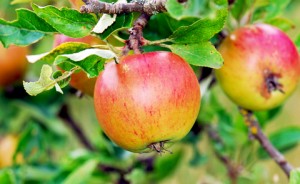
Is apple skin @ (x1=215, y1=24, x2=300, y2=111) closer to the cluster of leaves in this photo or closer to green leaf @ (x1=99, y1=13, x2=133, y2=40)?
the cluster of leaves

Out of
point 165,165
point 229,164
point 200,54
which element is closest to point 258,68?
point 200,54

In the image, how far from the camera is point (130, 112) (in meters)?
0.93

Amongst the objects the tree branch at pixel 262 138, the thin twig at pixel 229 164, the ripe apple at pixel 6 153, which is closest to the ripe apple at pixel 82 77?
the tree branch at pixel 262 138

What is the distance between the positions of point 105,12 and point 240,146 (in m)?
0.81

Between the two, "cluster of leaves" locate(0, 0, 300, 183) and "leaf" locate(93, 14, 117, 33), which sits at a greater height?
"leaf" locate(93, 14, 117, 33)

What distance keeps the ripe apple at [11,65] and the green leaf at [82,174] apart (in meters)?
0.60

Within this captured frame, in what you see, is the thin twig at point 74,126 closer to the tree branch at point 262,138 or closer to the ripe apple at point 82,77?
the tree branch at point 262,138

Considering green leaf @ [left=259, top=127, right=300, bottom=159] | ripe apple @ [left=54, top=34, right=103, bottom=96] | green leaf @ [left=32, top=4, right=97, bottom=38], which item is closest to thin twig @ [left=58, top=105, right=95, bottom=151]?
green leaf @ [left=259, top=127, right=300, bottom=159]

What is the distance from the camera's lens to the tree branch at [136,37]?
3.30 feet

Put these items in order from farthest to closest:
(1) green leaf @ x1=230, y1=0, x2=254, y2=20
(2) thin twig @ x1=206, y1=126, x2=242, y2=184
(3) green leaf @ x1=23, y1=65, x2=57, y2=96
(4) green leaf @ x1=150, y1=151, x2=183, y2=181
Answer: (4) green leaf @ x1=150, y1=151, x2=183, y2=181 < (2) thin twig @ x1=206, y1=126, x2=242, y2=184 < (1) green leaf @ x1=230, y1=0, x2=254, y2=20 < (3) green leaf @ x1=23, y1=65, x2=57, y2=96

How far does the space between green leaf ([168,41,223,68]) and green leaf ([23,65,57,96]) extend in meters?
0.21

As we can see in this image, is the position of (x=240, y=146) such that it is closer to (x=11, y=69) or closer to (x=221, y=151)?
(x=221, y=151)

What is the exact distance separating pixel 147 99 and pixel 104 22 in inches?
6.2

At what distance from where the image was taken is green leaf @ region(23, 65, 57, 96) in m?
0.92
